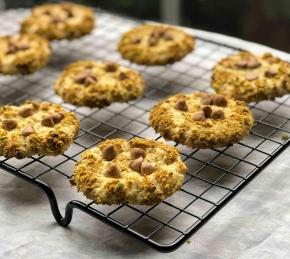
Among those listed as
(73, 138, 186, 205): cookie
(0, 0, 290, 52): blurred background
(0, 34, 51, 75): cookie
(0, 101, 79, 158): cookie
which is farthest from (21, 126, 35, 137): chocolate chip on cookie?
(0, 0, 290, 52): blurred background

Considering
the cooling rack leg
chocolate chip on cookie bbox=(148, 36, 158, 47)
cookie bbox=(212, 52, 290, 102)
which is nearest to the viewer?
the cooling rack leg

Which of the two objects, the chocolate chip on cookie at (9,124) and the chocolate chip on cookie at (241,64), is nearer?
the chocolate chip on cookie at (9,124)

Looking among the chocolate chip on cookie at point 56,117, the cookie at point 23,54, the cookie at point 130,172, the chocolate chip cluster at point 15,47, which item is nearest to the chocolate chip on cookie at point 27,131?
the chocolate chip on cookie at point 56,117

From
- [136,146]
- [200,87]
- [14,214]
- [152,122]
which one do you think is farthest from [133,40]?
[14,214]

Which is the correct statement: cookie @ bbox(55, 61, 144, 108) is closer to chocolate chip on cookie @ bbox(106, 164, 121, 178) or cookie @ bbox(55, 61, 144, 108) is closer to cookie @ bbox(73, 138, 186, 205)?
cookie @ bbox(73, 138, 186, 205)

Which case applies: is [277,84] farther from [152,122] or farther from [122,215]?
[122,215]

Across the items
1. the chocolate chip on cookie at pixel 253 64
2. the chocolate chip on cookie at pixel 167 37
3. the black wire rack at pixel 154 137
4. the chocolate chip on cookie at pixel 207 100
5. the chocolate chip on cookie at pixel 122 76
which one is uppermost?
the chocolate chip on cookie at pixel 253 64

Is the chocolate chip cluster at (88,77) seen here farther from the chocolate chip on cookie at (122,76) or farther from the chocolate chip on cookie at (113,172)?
the chocolate chip on cookie at (113,172)

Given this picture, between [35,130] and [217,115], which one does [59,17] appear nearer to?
[35,130]
